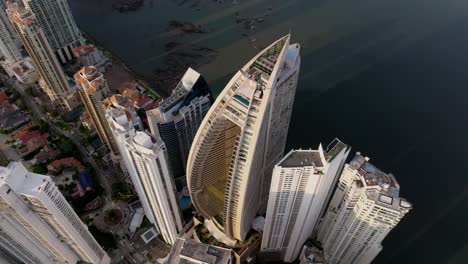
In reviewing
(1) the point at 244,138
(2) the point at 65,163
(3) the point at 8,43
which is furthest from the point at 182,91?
(3) the point at 8,43

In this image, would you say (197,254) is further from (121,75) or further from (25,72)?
(25,72)

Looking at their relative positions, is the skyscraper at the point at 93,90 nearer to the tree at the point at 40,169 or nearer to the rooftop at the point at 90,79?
the rooftop at the point at 90,79

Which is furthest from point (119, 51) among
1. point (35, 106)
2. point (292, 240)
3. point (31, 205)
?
point (292, 240)

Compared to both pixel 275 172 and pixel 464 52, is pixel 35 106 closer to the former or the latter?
pixel 275 172

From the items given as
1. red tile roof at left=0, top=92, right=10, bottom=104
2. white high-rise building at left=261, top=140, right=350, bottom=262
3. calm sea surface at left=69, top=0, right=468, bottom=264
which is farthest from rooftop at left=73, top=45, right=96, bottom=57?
white high-rise building at left=261, top=140, right=350, bottom=262

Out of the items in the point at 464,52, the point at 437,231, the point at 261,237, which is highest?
the point at 464,52
